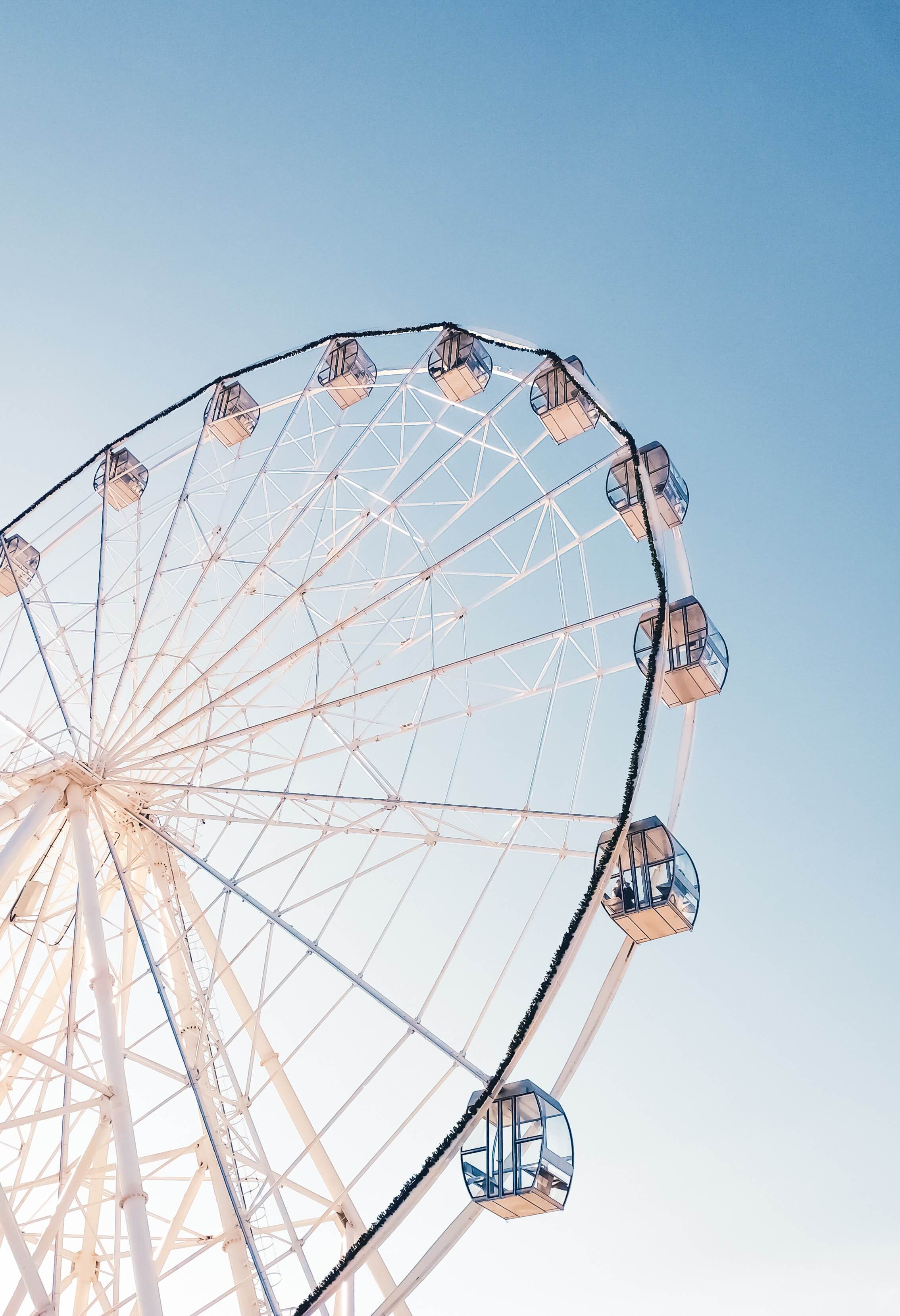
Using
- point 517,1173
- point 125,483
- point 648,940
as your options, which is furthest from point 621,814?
point 125,483

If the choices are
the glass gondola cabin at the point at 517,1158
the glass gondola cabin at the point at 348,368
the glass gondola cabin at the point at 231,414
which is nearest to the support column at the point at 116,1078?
the glass gondola cabin at the point at 517,1158

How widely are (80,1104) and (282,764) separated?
5786 mm

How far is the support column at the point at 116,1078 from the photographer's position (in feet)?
35.9

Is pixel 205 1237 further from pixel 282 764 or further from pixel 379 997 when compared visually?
pixel 282 764

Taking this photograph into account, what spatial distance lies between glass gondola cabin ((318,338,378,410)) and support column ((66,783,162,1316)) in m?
8.20

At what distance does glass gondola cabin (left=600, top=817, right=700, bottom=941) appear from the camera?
14.4 metres

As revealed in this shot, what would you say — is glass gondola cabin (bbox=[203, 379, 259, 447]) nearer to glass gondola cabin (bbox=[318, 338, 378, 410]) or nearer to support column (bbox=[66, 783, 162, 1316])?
glass gondola cabin (bbox=[318, 338, 378, 410])

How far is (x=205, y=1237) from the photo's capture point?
55.6 feet

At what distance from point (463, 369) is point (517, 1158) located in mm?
11662

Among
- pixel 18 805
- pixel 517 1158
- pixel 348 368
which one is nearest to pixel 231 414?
pixel 348 368

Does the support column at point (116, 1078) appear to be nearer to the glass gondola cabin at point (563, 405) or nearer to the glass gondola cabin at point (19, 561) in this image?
the glass gondola cabin at point (19, 561)

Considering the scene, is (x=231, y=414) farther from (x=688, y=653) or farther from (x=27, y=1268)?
(x=27, y=1268)

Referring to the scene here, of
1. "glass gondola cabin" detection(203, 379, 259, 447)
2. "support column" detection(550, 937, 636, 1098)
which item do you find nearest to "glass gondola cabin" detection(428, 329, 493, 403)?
"glass gondola cabin" detection(203, 379, 259, 447)

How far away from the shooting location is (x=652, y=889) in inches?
568
